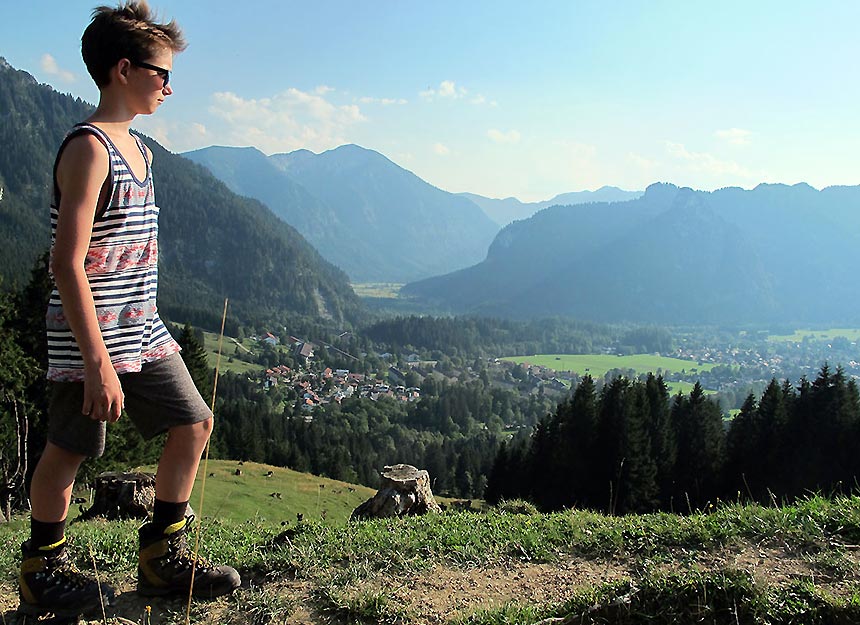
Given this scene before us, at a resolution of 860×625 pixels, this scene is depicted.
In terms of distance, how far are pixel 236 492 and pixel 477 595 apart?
22.0 m

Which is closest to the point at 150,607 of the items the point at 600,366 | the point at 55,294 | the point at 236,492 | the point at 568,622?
the point at 55,294

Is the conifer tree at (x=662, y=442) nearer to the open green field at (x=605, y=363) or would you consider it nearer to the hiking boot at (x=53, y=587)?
the hiking boot at (x=53, y=587)

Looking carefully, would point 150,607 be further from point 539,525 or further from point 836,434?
point 836,434

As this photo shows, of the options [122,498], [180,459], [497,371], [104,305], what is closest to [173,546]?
[180,459]

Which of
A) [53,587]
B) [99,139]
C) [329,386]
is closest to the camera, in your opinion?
[99,139]

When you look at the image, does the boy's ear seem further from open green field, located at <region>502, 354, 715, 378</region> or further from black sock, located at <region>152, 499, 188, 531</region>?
open green field, located at <region>502, 354, 715, 378</region>

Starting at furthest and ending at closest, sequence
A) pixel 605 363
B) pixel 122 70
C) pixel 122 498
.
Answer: pixel 605 363 < pixel 122 498 < pixel 122 70

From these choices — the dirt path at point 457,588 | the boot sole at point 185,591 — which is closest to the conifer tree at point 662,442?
the dirt path at point 457,588

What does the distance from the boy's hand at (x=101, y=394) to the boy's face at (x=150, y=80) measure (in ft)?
4.38

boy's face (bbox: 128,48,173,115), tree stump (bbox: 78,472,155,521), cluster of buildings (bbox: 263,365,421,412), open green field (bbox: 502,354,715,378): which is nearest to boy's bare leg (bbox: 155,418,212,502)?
boy's face (bbox: 128,48,173,115)

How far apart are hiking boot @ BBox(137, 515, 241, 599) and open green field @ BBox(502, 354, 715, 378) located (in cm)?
13190

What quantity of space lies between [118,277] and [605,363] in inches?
6141

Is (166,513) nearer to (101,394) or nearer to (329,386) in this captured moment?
(101,394)

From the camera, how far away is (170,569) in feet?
11.1
